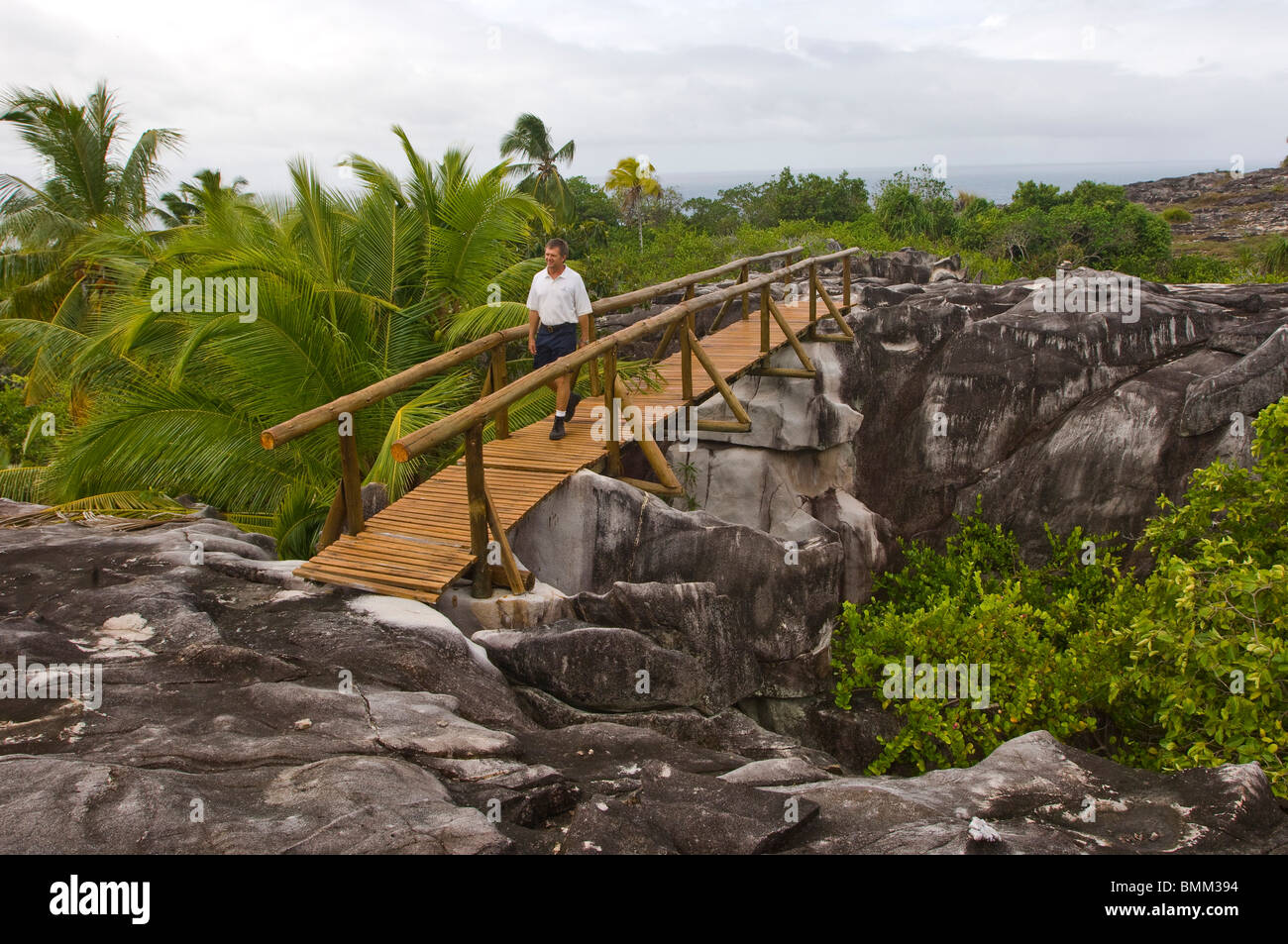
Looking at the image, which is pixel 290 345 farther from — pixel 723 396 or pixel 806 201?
pixel 806 201

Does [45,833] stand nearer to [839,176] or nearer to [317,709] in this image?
A: [317,709]

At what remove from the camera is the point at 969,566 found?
465 inches

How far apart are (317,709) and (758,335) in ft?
32.5

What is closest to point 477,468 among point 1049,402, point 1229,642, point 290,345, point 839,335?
point 290,345

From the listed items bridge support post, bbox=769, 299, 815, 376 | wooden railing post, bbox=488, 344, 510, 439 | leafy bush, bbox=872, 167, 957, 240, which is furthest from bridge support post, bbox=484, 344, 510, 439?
leafy bush, bbox=872, 167, 957, 240

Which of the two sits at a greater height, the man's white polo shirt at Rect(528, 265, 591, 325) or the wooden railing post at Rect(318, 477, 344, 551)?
the man's white polo shirt at Rect(528, 265, 591, 325)

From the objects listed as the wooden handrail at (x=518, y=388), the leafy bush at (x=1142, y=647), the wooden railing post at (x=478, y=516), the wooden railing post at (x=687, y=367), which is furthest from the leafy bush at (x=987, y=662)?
the wooden railing post at (x=478, y=516)

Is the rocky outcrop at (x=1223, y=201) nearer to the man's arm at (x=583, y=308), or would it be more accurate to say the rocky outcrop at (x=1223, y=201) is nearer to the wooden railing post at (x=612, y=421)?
the man's arm at (x=583, y=308)

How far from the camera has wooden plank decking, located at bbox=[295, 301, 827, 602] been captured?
6539mm

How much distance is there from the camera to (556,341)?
9.07 m

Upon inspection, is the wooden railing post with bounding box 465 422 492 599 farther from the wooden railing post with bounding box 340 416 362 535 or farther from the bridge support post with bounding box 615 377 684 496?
the bridge support post with bounding box 615 377 684 496

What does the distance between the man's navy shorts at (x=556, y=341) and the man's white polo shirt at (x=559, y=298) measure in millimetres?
103

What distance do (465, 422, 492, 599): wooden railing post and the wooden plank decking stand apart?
99mm

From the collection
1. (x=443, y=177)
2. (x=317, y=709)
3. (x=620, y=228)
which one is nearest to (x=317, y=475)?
(x=443, y=177)
